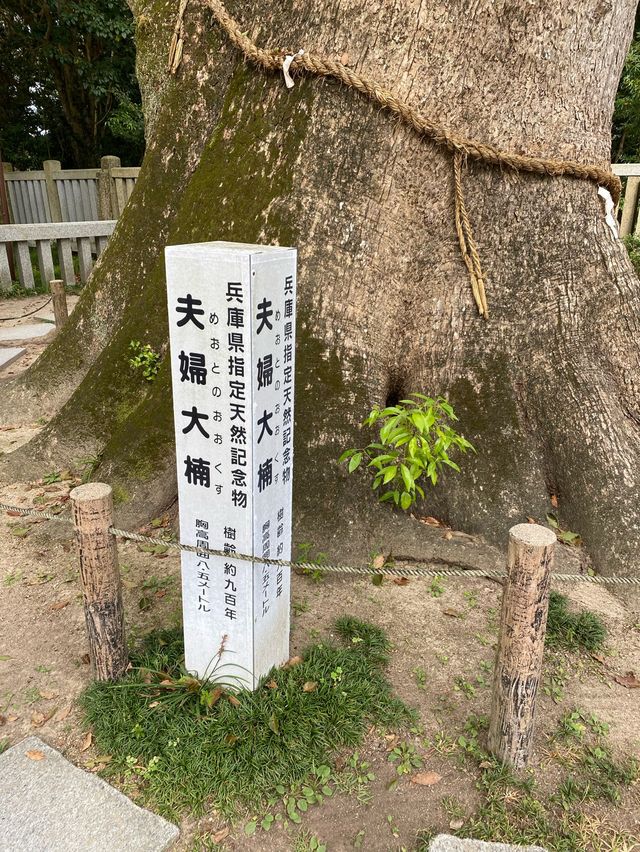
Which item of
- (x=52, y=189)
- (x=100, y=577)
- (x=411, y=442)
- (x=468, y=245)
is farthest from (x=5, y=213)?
(x=411, y=442)

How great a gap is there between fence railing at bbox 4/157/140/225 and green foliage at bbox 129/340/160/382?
29.0 feet

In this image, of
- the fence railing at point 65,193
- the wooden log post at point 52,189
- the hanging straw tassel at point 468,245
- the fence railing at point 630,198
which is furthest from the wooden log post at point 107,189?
the hanging straw tassel at point 468,245

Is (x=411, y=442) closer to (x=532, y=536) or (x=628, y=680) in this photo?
(x=532, y=536)

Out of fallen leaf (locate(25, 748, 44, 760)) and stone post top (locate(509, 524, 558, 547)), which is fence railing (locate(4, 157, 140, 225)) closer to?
fallen leaf (locate(25, 748, 44, 760))

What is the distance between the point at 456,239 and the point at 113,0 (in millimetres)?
12445

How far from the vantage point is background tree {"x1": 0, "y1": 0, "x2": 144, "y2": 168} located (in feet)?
41.9

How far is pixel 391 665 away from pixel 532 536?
1.12 m

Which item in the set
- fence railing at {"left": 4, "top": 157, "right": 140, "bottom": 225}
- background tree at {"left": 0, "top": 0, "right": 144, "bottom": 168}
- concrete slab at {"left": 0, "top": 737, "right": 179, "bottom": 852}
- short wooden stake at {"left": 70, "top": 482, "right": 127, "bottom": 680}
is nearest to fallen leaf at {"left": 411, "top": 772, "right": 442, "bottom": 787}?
concrete slab at {"left": 0, "top": 737, "right": 179, "bottom": 852}

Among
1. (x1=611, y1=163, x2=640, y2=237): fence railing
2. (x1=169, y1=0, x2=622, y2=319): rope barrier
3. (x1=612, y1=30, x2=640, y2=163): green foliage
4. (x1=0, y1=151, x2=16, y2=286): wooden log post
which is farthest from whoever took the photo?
(x1=612, y1=30, x2=640, y2=163): green foliage

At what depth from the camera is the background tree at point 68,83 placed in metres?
12.8

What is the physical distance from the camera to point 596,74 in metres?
3.50

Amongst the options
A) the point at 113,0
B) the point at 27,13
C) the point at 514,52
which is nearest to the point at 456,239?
the point at 514,52

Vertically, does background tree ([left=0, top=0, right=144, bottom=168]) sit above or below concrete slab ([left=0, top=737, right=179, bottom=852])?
above

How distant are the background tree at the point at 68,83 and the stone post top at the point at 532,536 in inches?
540
